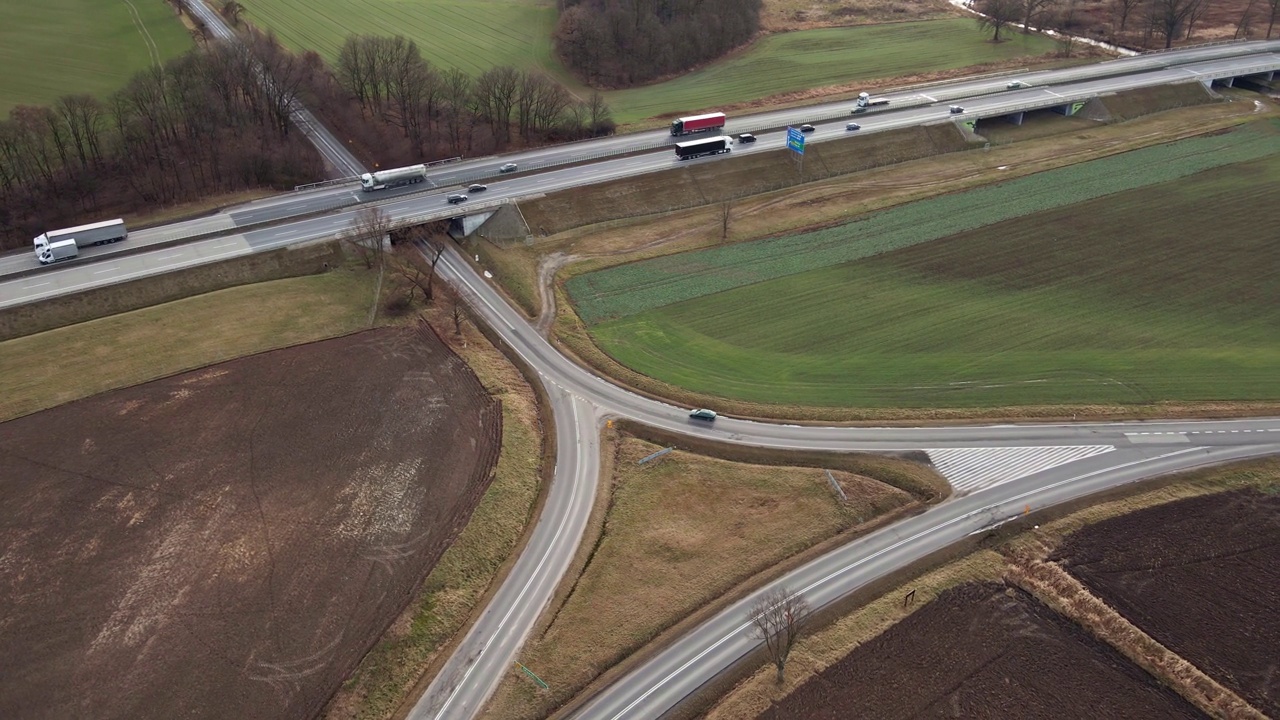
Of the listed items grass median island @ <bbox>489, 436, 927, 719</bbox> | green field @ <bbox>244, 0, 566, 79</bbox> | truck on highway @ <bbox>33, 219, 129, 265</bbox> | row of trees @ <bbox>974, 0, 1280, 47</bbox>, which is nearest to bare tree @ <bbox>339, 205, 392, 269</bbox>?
truck on highway @ <bbox>33, 219, 129, 265</bbox>

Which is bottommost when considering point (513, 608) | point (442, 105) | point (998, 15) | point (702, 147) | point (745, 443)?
point (513, 608)

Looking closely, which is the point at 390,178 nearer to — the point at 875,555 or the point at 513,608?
the point at 513,608

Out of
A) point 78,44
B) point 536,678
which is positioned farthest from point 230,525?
point 78,44

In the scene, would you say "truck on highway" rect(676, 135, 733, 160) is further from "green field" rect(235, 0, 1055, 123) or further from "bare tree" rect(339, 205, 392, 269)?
"bare tree" rect(339, 205, 392, 269)

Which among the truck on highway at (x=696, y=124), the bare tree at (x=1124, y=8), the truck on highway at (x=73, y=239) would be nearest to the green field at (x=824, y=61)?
the truck on highway at (x=696, y=124)

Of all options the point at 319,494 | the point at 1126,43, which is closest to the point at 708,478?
the point at 319,494

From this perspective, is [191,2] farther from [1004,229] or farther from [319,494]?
[1004,229]
